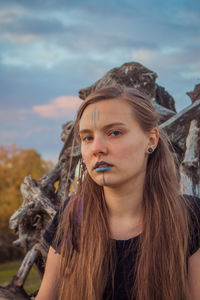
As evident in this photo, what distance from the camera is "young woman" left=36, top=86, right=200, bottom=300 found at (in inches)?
85.6

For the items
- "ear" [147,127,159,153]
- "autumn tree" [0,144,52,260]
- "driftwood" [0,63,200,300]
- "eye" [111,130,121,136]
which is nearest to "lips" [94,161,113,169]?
"eye" [111,130,121,136]

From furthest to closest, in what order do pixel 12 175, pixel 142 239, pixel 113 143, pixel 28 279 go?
pixel 12 175 → pixel 28 279 → pixel 142 239 → pixel 113 143

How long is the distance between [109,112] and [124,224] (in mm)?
726

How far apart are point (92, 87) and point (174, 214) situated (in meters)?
3.27

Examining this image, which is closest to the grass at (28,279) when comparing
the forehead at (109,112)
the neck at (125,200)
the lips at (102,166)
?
the neck at (125,200)

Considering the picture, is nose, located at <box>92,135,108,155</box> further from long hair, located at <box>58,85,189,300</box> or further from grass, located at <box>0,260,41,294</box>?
grass, located at <box>0,260,41,294</box>

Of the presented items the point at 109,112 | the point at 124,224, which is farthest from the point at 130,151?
the point at 124,224

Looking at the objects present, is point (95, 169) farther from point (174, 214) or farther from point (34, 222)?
point (34, 222)

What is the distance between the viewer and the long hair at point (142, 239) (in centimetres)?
221

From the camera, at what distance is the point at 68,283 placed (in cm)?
229

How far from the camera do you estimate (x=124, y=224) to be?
234cm

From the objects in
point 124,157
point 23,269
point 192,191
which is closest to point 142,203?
point 124,157

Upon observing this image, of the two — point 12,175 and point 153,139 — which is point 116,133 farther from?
point 12,175

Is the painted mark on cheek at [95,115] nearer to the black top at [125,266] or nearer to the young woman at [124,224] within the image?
the young woman at [124,224]
